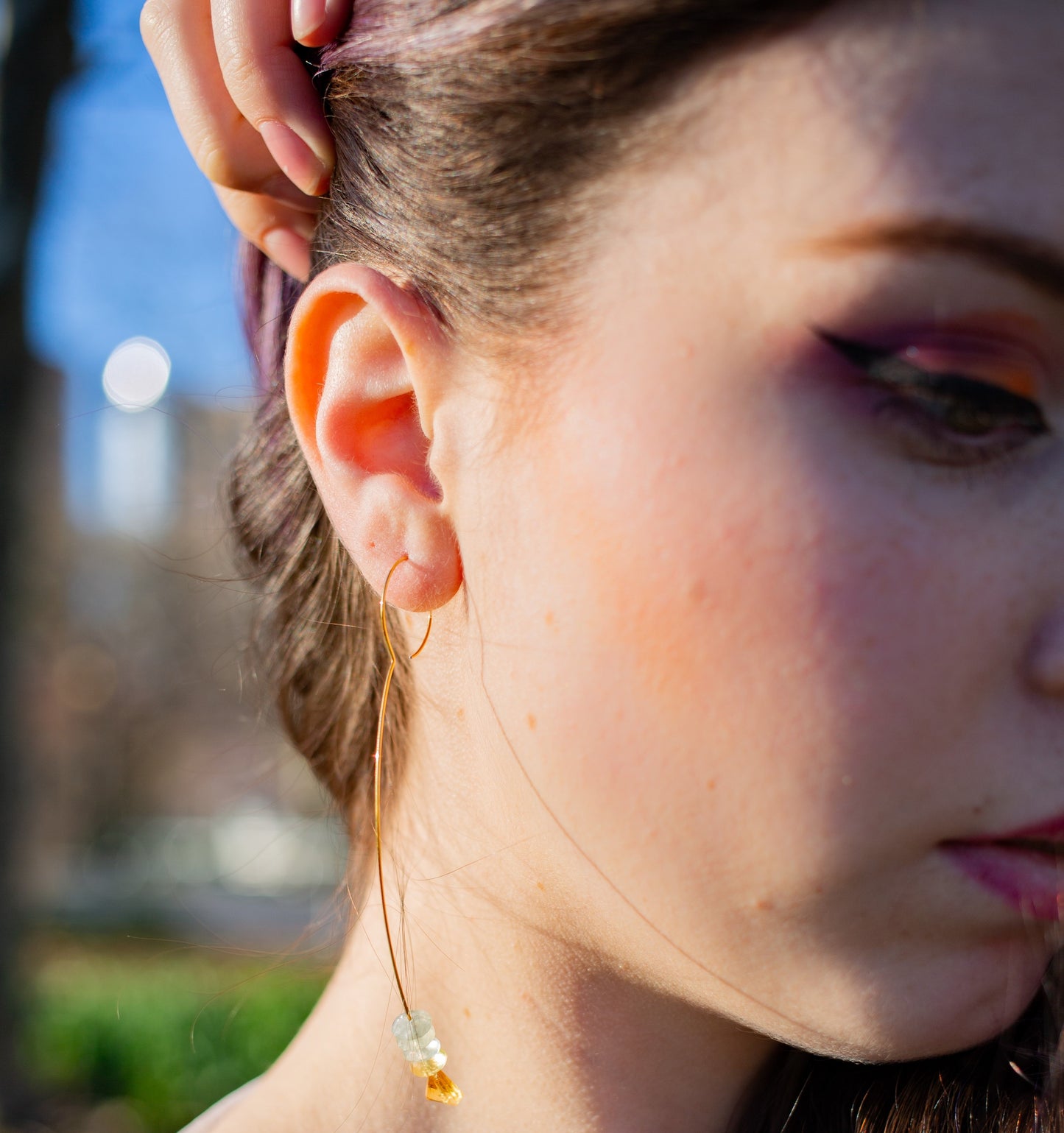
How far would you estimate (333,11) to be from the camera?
1.44 m

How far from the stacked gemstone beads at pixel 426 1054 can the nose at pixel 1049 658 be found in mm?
827

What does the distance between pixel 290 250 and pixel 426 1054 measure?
1.09 m

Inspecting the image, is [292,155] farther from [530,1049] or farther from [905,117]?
[530,1049]

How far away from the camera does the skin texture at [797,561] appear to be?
1.08m

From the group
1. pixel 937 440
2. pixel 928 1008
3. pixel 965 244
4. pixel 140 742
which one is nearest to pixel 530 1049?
pixel 928 1008

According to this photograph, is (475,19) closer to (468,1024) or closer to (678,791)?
(678,791)

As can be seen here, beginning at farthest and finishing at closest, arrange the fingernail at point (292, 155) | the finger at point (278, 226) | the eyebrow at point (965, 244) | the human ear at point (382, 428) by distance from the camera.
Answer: the finger at point (278, 226)
the fingernail at point (292, 155)
the human ear at point (382, 428)
the eyebrow at point (965, 244)

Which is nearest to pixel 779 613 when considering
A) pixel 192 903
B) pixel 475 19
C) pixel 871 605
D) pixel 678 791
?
pixel 871 605

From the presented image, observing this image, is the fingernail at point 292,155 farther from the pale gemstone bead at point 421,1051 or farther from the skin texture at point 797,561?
the pale gemstone bead at point 421,1051

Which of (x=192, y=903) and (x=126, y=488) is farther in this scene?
(x=126, y=488)

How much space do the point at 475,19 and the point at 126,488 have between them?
1873 cm

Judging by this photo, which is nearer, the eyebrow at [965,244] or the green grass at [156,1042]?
the eyebrow at [965,244]

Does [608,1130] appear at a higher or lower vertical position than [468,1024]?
lower

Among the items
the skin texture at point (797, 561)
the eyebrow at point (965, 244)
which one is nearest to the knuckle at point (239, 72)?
the skin texture at point (797, 561)
